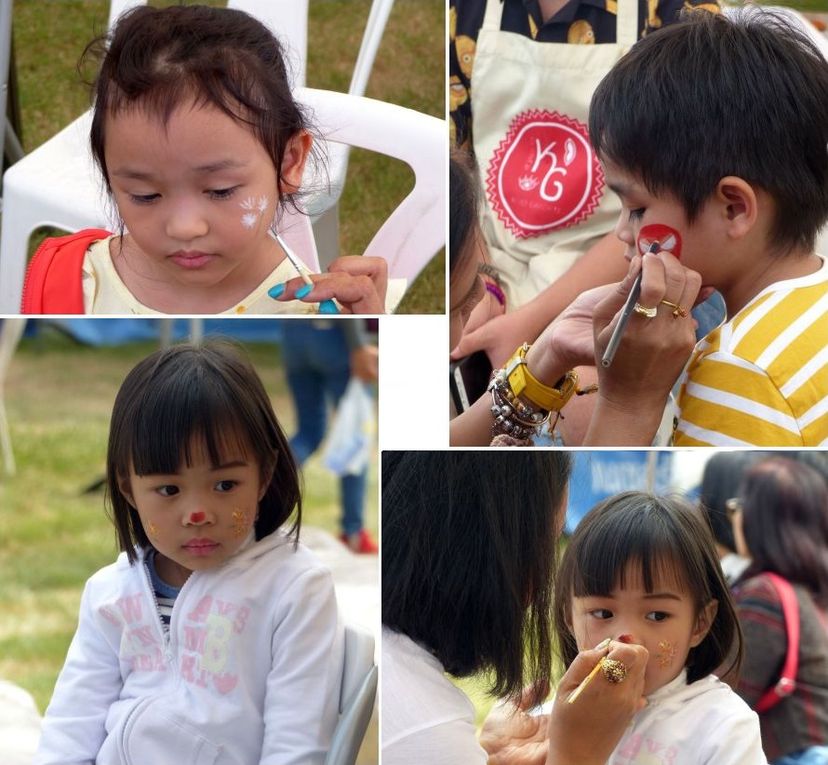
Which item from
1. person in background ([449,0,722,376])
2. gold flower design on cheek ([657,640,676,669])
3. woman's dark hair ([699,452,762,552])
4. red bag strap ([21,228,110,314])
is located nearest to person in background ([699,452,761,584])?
woman's dark hair ([699,452,762,552])

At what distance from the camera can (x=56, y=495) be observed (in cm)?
163

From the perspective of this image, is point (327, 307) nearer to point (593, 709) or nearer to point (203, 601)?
point (203, 601)

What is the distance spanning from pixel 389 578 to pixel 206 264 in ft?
1.50

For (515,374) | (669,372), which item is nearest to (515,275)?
(515,374)

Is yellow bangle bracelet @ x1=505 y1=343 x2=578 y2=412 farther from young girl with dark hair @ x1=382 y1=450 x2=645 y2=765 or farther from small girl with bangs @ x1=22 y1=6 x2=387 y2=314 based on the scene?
small girl with bangs @ x1=22 y1=6 x2=387 y2=314

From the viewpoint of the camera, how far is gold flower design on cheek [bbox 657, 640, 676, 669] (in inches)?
58.6

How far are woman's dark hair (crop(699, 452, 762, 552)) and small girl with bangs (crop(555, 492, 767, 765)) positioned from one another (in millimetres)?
15

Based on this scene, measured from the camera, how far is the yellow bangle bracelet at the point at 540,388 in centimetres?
161

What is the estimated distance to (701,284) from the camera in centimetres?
156

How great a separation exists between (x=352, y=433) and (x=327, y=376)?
0.08 m

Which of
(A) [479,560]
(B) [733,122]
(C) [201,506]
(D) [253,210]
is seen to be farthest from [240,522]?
(B) [733,122]

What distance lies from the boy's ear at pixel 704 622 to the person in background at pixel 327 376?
39cm

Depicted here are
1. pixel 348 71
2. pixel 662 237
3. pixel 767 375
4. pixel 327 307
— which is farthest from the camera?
pixel 348 71

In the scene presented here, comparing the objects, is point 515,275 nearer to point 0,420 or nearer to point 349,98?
point 349,98
